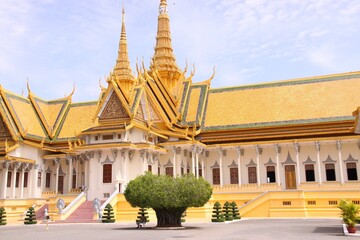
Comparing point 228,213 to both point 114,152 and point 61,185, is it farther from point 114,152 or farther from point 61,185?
point 61,185

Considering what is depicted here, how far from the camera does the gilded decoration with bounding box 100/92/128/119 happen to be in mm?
30594

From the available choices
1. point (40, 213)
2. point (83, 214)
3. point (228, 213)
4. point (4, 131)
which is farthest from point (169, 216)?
point (4, 131)

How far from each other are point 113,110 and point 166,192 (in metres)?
13.6

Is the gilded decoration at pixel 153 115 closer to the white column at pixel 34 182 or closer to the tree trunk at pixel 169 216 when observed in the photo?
the white column at pixel 34 182

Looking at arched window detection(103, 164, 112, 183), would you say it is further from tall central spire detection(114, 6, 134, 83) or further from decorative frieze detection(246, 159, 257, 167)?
tall central spire detection(114, 6, 134, 83)

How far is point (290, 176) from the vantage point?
106 ft

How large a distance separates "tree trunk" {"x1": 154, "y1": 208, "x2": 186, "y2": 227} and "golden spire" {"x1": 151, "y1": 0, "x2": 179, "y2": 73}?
22.5 meters

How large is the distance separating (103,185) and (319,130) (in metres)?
16.1

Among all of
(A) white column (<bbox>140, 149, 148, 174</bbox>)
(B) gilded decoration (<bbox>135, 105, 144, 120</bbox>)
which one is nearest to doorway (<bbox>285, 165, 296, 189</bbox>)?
(A) white column (<bbox>140, 149, 148, 174</bbox>)

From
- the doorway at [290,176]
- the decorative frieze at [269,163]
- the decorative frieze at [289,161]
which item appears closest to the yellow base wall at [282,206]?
the doorway at [290,176]

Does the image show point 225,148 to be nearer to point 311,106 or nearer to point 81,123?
point 311,106

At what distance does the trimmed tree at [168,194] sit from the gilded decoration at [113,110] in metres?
11.7

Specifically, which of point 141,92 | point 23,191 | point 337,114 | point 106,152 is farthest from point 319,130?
point 23,191

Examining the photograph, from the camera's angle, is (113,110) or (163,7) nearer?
(113,110)
